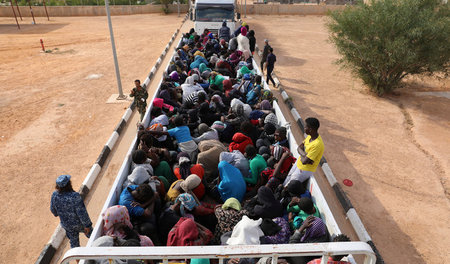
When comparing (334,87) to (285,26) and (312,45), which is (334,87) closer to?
(312,45)

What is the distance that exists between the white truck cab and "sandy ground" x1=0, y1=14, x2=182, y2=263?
285cm

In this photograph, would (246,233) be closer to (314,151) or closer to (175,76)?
(314,151)

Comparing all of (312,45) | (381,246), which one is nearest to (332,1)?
(312,45)

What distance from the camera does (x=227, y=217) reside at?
385 centimetres

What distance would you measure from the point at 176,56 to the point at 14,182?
20.0 feet

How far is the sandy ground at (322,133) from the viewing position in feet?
16.4

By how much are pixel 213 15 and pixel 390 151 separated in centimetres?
1160

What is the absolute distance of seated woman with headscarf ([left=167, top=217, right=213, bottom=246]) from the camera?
11.2 feet

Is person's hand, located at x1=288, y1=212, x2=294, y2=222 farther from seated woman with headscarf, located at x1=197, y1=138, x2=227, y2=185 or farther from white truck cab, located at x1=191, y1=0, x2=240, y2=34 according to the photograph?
white truck cab, located at x1=191, y1=0, x2=240, y2=34

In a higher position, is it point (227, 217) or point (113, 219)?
point (113, 219)

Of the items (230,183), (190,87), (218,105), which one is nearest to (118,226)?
(230,183)

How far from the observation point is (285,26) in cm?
2492

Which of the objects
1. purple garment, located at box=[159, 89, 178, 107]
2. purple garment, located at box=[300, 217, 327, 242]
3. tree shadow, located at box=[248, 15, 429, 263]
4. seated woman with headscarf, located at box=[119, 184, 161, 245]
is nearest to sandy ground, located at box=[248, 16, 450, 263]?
tree shadow, located at box=[248, 15, 429, 263]

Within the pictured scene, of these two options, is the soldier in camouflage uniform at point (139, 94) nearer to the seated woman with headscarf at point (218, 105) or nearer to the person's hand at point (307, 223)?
the seated woman with headscarf at point (218, 105)
